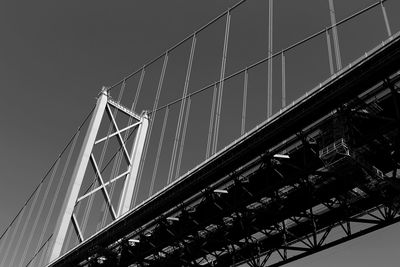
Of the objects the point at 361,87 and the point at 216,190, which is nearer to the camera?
the point at 361,87

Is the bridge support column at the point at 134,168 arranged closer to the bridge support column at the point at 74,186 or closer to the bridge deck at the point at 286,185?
the bridge support column at the point at 74,186

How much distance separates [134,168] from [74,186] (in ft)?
16.2

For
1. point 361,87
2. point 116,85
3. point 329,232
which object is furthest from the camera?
point 116,85

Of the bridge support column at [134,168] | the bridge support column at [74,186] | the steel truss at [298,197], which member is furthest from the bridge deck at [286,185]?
the bridge support column at [134,168]

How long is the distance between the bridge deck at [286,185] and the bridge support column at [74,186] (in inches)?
147

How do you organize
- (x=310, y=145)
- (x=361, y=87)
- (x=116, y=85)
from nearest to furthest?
(x=361, y=87) → (x=310, y=145) → (x=116, y=85)

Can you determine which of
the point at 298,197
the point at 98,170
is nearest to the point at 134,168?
the point at 98,170

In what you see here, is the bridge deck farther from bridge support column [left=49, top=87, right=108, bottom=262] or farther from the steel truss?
bridge support column [left=49, top=87, right=108, bottom=262]

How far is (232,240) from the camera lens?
20.9 meters

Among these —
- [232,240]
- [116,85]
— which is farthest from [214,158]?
[116,85]

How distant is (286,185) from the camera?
56.3 feet

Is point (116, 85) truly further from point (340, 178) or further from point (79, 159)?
point (340, 178)

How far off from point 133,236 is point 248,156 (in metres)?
8.85

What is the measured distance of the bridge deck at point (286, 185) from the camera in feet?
47.8
